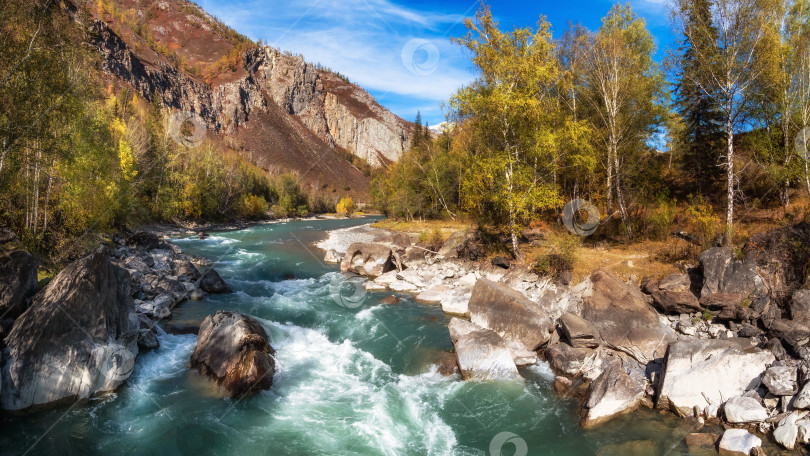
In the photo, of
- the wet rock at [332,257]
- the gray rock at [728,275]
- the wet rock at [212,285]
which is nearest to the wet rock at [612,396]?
the gray rock at [728,275]

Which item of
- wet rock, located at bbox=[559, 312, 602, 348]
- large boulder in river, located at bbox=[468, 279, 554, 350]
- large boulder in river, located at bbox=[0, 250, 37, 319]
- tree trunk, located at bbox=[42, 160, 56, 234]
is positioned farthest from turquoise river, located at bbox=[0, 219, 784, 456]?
tree trunk, located at bbox=[42, 160, 56, 234]

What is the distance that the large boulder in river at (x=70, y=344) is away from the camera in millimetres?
8016

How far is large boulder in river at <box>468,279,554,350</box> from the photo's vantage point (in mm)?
11438

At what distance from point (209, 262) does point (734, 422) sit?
1100 inches

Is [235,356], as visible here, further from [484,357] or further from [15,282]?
[484,357]

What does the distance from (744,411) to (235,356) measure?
1154cm

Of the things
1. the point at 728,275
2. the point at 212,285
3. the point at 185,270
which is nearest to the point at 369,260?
the point at 212,285

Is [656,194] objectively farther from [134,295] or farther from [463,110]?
[134,295]

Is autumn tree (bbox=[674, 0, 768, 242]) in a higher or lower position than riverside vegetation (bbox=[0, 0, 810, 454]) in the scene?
higher

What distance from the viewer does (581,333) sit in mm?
10656

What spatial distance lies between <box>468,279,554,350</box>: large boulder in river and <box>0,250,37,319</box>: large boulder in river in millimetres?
12917

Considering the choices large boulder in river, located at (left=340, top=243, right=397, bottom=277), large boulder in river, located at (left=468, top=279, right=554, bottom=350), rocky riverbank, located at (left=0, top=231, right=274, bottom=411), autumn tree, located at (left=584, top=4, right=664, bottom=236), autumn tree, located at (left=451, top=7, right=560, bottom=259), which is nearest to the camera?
rocky riverbank, located at (left=0, top=231, right=274, bottom=411)

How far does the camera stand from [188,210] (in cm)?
5634

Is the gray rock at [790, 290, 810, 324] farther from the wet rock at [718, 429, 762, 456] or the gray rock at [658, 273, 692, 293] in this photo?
the wet rock at [718, 429, 762, 456]
